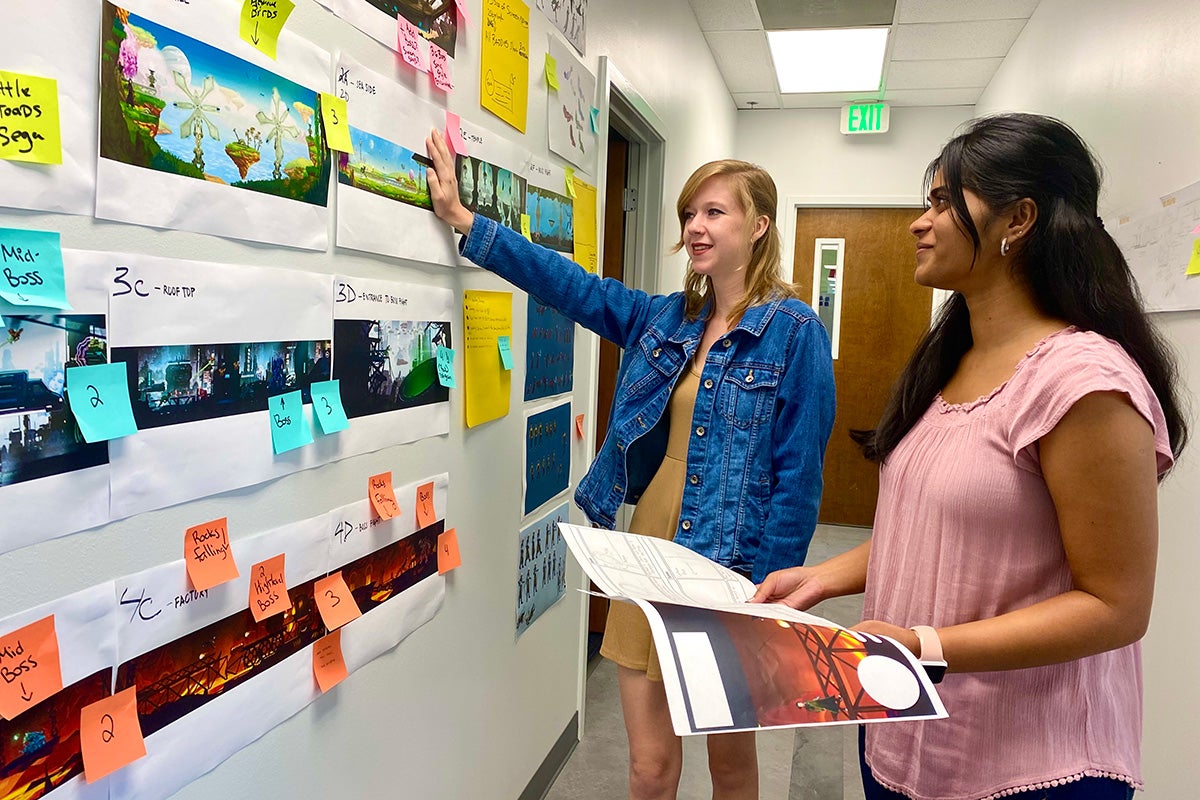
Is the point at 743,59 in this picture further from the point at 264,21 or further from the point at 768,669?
the point at 768,669

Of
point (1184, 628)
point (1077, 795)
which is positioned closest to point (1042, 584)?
point (1077, 795)

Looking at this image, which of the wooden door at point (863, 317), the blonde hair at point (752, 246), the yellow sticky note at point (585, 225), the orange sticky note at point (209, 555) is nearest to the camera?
the orange sticky note at point (209, 555)

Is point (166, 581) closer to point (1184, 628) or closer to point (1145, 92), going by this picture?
point (1184, 628)

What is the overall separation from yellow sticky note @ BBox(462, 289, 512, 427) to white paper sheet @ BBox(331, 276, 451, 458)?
0.22 feet

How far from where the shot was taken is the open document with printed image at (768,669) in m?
0.64

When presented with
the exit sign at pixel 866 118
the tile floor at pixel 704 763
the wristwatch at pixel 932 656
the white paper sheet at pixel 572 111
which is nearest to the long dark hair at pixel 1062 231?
the wristwatch at pixel 932 656

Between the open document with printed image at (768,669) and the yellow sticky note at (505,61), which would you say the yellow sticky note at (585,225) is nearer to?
the yellow sticky note at (505,61)

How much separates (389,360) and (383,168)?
291 mm

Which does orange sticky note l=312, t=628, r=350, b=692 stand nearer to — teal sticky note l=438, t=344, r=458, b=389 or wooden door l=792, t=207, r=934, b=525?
teal sticky note l=438, t=344, r=458, b=389

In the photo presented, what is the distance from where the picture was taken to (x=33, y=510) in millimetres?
731

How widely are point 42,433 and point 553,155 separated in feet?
4.47

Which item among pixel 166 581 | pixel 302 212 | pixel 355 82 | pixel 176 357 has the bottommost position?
pixel 166 581

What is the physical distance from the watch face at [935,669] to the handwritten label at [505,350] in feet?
3.51

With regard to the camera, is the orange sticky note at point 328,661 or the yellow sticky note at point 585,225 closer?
the orange sticky note at point 328,661
